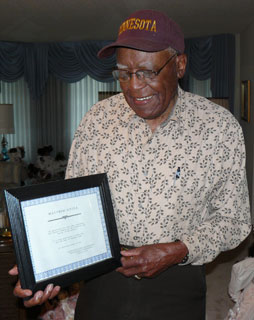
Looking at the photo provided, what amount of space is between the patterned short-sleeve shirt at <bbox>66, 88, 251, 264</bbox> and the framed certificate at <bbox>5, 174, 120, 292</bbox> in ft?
0.31

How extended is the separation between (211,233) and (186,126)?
1.11ft

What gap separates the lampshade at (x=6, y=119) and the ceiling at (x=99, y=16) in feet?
4.02

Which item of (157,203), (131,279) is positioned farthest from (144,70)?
(131,279)

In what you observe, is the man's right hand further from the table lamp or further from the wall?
the table lamp

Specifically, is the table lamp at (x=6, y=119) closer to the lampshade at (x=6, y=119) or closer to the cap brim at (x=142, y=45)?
the lampshade at (x=6, y=119)

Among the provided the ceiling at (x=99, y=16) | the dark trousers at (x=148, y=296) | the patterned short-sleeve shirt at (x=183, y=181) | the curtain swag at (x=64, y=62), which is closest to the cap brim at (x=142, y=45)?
the patterned short-sleeve shirt at (x=183, y=181)

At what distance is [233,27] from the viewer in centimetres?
675

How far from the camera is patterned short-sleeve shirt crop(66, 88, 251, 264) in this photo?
130cm

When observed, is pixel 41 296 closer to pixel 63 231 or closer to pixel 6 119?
pixel 63 231

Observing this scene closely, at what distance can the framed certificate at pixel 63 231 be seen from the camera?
3.63 feet

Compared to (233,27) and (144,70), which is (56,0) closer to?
(233,27)

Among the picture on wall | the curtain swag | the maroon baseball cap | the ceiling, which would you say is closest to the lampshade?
the ceiling

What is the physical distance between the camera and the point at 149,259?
1.21 metres

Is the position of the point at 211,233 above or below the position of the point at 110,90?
below
